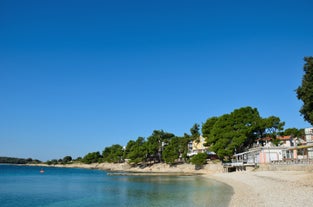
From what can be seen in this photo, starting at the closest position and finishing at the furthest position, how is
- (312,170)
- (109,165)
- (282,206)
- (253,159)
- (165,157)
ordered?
1. (282,206)
2. (312,170)
3. (253,159)
4. (165,157)
5. (109,165)

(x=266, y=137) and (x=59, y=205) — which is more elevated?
(x=266, y=137)

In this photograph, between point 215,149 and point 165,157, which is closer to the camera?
point 215,149

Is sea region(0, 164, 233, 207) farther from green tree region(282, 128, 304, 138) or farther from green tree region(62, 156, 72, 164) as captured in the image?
green tree region(62, 156, 72, 164)

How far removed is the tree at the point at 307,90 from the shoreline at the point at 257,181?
6098mm

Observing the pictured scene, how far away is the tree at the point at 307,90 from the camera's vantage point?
26344 millimetres

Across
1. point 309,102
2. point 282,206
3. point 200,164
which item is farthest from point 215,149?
point 282,206

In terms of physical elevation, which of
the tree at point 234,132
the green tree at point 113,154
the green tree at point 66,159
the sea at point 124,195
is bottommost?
the green tree at point 66,159

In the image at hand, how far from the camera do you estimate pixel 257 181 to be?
29188 mm

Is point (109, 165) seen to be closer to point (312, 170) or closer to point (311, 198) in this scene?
point (312, 170)

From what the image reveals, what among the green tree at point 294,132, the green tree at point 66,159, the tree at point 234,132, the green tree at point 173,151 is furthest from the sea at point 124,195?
the green tree at point 66,159

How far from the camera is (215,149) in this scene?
186 feet

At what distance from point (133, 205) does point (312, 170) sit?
19.9m

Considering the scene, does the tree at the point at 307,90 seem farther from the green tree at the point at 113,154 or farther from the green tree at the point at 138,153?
the green tree at the point at 113,154

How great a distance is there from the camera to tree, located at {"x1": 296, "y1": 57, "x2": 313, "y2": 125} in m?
26.3
